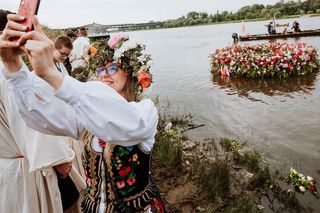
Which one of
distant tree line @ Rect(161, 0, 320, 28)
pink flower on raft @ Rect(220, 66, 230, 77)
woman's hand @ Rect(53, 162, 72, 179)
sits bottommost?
distant tree line @ Rect(161, 0, 320, 28)

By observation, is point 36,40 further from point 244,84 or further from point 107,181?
point 244,84

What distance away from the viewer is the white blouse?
3.74 ft

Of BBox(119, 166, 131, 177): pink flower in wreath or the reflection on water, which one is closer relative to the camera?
BBox(119, 166, 131, 177): pink flower in wreath

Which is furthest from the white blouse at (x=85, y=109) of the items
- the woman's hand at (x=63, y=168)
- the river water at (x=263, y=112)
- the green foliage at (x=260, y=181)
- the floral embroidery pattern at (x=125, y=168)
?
the river water at (x=263, y=112)

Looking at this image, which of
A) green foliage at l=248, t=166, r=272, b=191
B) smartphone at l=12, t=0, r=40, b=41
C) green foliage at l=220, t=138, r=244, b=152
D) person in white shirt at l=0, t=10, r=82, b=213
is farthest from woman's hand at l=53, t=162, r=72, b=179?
green foliage at l=220, t=138, r=244, b=152

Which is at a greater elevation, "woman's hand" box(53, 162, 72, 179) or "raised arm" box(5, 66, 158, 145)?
"raised arm" box(5, 66, 158, 145)

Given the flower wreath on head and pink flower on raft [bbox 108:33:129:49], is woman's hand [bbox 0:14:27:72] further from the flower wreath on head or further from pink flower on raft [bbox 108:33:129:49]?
pink flower on raft [bbox 108:33:129:49]

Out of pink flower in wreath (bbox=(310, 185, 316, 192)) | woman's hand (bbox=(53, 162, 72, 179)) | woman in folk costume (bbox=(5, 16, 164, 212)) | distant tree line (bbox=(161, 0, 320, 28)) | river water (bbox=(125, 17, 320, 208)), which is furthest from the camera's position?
distant tree line (bbox=(161, 0, 320, 28))

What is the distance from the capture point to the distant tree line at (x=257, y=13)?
265ft

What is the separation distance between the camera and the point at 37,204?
2170 millimetres

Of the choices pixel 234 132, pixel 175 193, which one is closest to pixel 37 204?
pixel 175 193

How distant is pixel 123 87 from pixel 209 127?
6.39 metres

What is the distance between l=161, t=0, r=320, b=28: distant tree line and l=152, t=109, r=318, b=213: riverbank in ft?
191

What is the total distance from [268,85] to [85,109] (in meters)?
12.5
